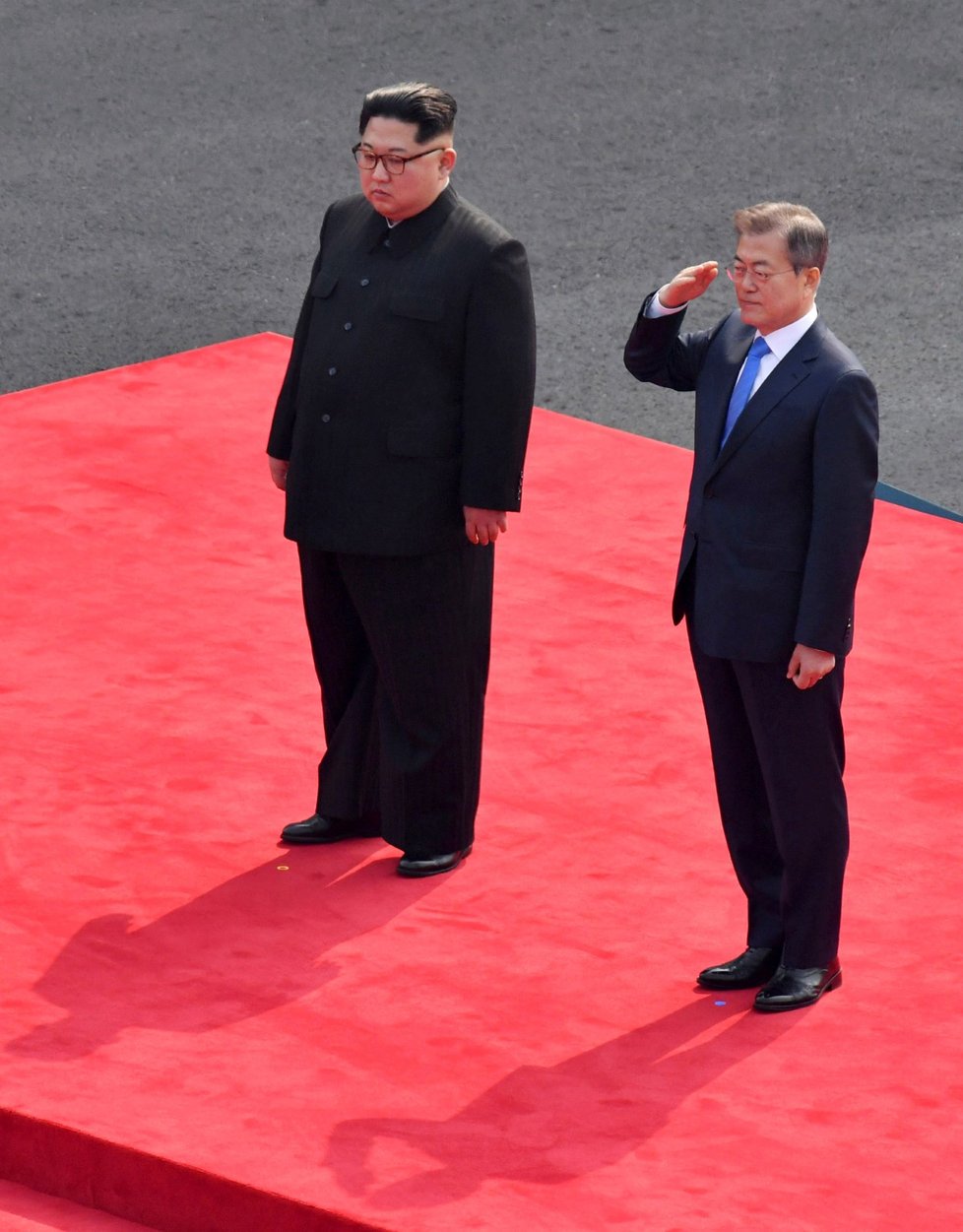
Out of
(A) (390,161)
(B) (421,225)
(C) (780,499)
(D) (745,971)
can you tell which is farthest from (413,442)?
(D) (745,971)

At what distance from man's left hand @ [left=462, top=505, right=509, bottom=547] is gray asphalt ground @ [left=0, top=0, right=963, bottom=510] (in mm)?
3014

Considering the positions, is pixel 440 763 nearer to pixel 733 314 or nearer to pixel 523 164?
pixel 733 314

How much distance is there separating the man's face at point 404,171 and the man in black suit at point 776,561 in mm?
568

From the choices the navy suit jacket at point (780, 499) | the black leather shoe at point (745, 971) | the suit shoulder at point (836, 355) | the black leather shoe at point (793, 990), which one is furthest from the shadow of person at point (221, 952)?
the suit shoulder at point (836, 355)

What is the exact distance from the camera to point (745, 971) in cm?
404

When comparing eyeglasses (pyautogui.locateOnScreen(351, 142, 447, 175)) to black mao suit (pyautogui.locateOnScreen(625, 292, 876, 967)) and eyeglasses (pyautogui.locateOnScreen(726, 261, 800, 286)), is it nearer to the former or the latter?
black mao suit (pyautogui.locateOnScreen(625, 292, 876, 967))

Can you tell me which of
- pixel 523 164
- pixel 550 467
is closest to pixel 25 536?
pixel 550 467

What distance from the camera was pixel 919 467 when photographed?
7.21 m

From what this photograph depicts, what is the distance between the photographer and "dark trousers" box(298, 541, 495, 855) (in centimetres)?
436

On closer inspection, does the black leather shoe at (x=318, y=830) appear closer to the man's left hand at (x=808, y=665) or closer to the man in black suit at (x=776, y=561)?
the man in black suit at (x=776, y=561)

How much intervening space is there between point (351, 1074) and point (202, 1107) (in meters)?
0.27

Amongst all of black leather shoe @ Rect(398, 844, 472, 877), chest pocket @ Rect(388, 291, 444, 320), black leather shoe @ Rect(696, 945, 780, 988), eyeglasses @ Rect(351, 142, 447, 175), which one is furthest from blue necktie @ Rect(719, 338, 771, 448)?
black leather shoe @ Rect(398, 844, 472, 877)

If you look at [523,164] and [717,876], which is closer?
[717,876]

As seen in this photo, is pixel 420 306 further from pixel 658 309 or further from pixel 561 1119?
pixel 561 1119
